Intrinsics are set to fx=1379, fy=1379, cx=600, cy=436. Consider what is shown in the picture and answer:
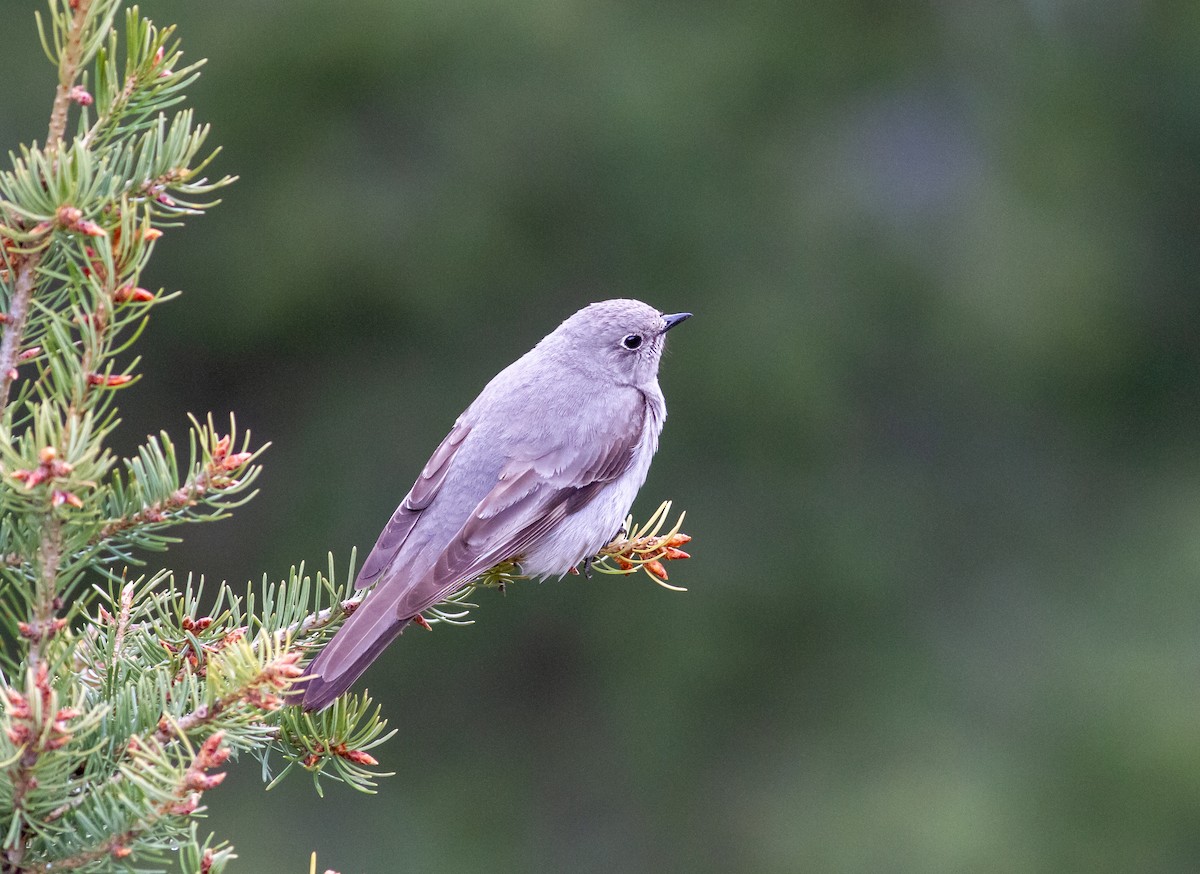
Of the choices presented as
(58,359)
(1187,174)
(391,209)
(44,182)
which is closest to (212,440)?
(58,359)

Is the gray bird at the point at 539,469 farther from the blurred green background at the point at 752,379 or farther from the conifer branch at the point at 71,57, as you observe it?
the blurred green background at the point at 752,379

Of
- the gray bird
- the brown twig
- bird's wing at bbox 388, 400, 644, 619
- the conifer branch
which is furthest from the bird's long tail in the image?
the conifer branch

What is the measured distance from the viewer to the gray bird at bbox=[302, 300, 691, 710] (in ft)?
13.5

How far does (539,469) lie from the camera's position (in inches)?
189

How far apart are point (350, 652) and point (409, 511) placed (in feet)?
4.46

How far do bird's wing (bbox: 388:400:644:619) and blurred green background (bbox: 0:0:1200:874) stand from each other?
443 cm

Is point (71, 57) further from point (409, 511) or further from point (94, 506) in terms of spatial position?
point (409, 511)

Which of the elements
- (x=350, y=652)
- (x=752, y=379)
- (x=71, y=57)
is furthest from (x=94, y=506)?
(x=752, y=379)

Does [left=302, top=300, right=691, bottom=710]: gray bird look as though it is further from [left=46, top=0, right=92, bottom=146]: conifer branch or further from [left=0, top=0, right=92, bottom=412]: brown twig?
[left=46, top=0, right=92, bottom=146]: conifer branch

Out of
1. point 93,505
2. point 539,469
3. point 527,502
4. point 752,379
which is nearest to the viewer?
point 93,505

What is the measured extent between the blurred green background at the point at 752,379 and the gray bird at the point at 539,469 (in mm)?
3875

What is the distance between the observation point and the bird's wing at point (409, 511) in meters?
4.04

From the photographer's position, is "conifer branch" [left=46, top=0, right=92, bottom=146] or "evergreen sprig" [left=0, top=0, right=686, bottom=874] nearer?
"evergreen sprig" [left=0, top=0, right=686, bottom=874]

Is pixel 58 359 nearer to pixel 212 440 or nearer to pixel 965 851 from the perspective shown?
pixel 212 440
